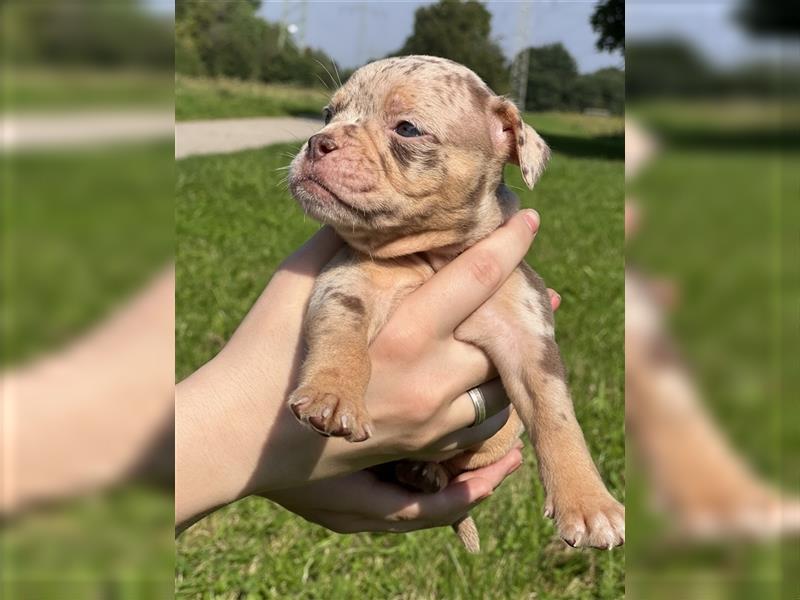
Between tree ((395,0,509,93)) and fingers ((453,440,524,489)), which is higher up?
tree ((395,0,509,93))

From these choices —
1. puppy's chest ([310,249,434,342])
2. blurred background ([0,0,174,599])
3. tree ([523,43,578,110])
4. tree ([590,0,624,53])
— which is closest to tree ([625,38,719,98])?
blurred background ([0,0,174,599])

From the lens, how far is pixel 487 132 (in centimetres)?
305

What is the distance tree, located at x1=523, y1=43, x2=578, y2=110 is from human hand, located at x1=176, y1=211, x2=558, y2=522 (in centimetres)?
51

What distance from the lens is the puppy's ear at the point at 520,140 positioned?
297 cm

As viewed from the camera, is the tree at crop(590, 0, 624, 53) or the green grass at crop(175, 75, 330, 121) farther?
the green grass at crop(175, 75, 330, 121)

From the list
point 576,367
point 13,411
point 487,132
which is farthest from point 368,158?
point 13,411

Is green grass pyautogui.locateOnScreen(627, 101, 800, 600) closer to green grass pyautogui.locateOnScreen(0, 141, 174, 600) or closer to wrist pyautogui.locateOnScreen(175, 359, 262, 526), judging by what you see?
green grass pyautogui.locateOnScreen(0, 141, 174, 600)

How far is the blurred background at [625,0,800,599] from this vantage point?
1.01 m

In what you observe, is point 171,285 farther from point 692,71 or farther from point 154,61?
point 692,71

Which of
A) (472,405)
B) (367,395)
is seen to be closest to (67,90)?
(367,395)

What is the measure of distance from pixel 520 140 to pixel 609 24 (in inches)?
33.7

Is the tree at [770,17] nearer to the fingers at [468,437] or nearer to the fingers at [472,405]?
the fingers at [472,405]

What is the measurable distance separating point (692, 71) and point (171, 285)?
0.76 meters

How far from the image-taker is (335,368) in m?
2.50
